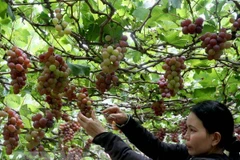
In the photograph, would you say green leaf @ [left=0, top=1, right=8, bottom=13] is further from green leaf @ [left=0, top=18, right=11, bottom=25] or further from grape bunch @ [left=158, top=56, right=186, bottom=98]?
grape bunch @ [left=158, top=56, right=186, bottom=98]

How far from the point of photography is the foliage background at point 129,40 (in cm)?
185

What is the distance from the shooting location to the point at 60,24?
168 centimetres

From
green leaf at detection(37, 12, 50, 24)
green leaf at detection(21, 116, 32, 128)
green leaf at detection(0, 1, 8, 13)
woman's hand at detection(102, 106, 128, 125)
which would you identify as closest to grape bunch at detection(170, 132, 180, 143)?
green leaf at detection(21, 116, 32, 128)

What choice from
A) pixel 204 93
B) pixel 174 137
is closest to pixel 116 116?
pixel 204 93

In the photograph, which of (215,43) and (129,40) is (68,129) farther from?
(215,43)

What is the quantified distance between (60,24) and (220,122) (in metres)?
0.71

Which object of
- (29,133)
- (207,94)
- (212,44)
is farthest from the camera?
(207,94)

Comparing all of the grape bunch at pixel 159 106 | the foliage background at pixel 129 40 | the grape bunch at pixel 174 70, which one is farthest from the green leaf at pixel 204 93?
the grape bunch at pixel 174 70

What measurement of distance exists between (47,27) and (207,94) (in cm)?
108

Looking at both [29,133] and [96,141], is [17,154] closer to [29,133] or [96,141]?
[29,133]

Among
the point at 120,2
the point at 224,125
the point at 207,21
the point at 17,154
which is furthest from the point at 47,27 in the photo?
the point at 17,154

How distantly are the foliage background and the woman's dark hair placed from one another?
1.16ft

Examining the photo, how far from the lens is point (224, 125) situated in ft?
5.34

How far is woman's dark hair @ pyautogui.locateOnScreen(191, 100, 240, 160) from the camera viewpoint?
161 centimetres
